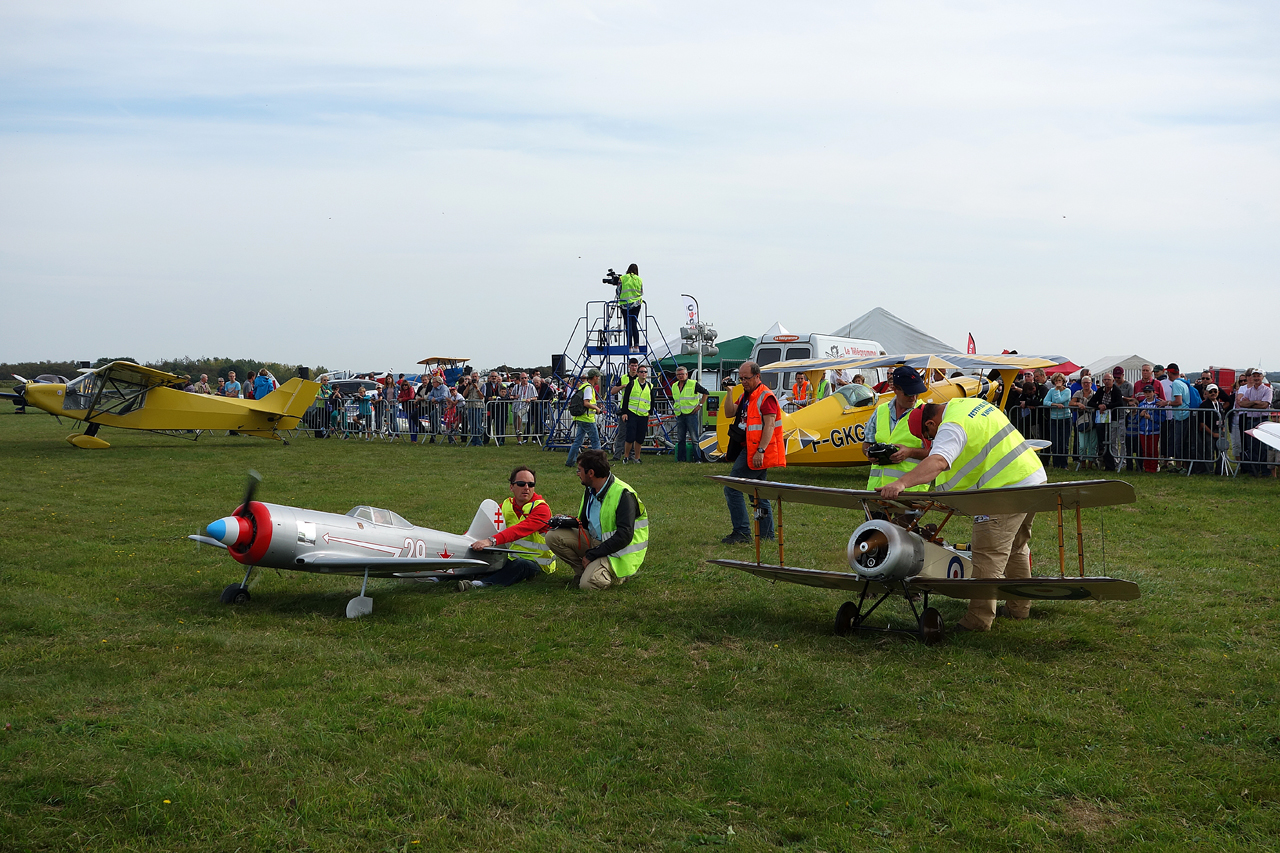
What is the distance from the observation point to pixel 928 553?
5719 mm

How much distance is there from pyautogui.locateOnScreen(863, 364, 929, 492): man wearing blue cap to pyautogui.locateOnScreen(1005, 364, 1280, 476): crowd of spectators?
9.61 metres

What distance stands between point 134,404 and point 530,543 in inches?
662

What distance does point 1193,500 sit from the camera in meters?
11.4

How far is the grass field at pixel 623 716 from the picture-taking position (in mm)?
3473

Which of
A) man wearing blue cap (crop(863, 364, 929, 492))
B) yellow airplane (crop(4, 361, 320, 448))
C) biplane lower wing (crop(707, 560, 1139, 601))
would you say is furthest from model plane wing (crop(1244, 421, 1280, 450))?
yellow airplane (crop(4, 361, 320, 448))

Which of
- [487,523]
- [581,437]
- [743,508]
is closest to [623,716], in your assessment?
[487,523]

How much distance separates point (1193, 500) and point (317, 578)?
10317 millimetres

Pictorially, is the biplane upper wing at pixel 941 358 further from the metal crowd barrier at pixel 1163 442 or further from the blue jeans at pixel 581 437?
the blue jeans at pixel 581 437

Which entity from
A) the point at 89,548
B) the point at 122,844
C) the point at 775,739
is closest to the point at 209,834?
the point at 122,844

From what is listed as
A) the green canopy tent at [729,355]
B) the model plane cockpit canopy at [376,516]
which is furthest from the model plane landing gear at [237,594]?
the green canopy tent at [729,355]

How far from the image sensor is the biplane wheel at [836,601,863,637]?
597cm

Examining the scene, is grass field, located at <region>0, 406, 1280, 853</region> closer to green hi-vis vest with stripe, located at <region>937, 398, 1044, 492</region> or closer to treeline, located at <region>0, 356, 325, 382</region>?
green hi-vis vest with stripe, located at <region>937, 398, 1044, 492</region>

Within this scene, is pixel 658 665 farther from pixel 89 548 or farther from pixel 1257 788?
pixel 89 548

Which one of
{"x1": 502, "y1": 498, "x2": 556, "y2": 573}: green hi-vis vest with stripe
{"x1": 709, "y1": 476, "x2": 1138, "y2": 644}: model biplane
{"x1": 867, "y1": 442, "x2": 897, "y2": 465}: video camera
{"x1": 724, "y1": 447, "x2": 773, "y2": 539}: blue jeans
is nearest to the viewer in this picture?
{"x1": 709, "y1": 476, "x2": 1138, "y2": 644}: model biplane
